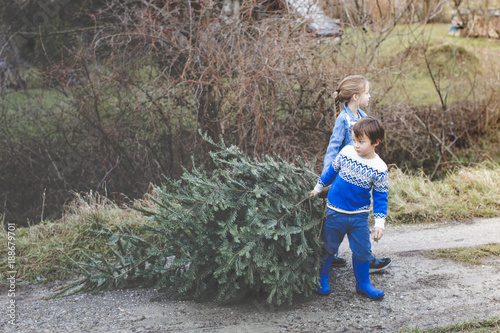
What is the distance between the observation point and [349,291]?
3.78 meters

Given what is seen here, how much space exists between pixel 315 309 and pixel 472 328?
1104mm

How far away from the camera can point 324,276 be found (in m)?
3.72

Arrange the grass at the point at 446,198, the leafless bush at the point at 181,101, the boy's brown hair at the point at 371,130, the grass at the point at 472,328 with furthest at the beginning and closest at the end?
the leafless bush at the point at 181,101 → the grass at the point at 446,198 → the boy's brown hair at the point at 371,130 → the grass at the point at 472,328

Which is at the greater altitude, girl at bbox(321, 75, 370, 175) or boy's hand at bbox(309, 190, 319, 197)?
girl at bbox(321, 75, 370, 175)

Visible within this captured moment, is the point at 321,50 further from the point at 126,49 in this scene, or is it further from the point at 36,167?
the point at 36,167

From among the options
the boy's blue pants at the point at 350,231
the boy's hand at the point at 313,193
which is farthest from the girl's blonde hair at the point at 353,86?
the boy's blue pants at the point at 350,231

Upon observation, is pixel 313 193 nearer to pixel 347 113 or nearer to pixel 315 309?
pixel 347 113

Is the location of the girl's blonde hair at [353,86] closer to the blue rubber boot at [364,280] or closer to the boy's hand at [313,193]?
the boy's hand at [313,193]

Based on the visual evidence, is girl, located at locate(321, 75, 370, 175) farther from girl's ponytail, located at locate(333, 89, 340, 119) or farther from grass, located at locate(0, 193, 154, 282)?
grass, located at locate(0, 193, 154, 282)

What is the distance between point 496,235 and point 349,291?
6.92 feet

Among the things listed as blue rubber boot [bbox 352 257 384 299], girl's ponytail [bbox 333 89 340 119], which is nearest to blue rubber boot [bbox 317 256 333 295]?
blue rubber boot [bbox 352 257 384 299]

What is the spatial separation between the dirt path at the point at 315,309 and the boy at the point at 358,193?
0.24 m

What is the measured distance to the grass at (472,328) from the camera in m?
3.09

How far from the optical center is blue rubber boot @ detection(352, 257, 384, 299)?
3.59m
